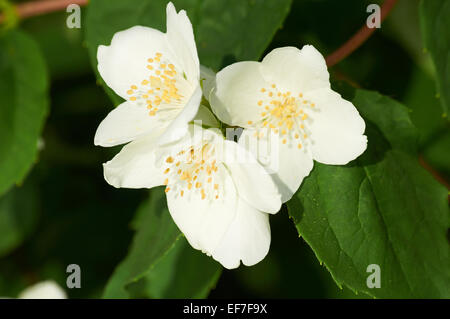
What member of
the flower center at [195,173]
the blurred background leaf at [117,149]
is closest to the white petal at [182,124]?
the flower center at [195,173]

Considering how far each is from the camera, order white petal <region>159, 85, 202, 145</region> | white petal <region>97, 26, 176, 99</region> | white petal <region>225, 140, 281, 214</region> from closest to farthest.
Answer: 1. white petal <region>159, 85, 202, 145</region>
2. white petal <region>225, 140, 281, 214</region>
3. white petal <region>97, 26, 176, 99</region>

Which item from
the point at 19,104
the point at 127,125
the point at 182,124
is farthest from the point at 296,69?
the point at 19,104

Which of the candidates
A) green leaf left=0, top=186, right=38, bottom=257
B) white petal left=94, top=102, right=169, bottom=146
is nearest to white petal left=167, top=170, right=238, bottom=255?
white petal left=94, top=102, right=169, bottom=146

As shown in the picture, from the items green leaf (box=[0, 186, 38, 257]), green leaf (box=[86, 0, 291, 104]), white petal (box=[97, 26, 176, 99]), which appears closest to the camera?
white petal (box=[97, 26, 176, 99])

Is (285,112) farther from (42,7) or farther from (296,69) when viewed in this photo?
(42,7)

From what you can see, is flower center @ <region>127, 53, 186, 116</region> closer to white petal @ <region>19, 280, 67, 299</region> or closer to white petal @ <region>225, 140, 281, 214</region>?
white petal @ <region>225, 140, 281, 214</region>
